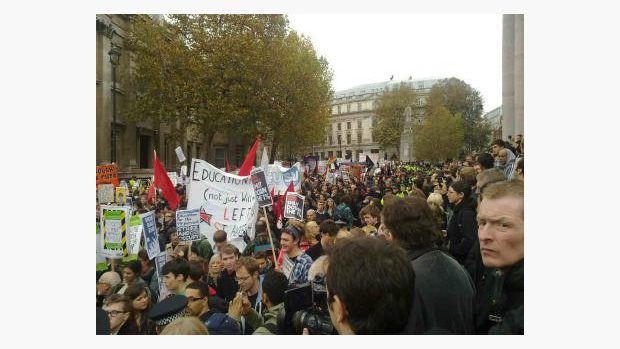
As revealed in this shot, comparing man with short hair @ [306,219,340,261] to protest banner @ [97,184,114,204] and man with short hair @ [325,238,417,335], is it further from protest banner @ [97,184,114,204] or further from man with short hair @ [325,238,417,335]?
protest banner @ [97,184,114,204]

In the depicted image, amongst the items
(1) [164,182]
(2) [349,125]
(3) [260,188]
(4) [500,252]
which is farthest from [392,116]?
(4) [500,252]

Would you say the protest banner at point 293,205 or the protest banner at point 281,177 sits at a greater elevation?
the protest banner at point 281,177

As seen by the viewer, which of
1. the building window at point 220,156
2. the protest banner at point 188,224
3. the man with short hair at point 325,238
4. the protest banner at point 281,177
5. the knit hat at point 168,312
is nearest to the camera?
the knit hat at point 168,312

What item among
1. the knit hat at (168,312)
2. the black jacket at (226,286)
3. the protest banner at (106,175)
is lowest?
the black jacket at (226,286)

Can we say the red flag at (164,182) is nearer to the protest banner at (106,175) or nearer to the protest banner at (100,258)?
the protest banner at (106,175)

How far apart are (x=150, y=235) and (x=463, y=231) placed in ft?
11.9

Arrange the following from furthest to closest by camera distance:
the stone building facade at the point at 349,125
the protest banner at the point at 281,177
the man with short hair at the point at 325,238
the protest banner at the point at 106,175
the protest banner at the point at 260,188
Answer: the stone building facade at the point at 349,125
the protest banner at the point at 281,177
the protest banner at the point at 106,175
the protest banner at the point at 260,188
the man with short hair at the point at 325,238

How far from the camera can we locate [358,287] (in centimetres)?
190

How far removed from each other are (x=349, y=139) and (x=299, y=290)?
2955 centimetres

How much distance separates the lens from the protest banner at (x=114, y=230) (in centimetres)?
615

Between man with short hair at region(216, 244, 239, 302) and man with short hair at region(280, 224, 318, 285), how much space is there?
1.74 ft

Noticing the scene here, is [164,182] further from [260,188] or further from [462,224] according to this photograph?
[462,224]

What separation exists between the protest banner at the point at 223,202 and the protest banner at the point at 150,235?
88 centimetres

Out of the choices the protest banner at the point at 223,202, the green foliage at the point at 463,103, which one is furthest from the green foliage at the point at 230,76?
the green foliage at the point at 463,103
